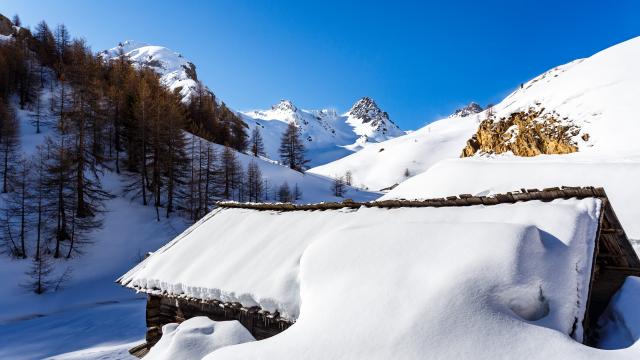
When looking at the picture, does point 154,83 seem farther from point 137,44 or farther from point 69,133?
point 137,44

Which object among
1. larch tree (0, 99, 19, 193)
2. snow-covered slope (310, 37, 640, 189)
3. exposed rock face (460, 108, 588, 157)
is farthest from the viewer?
exposed rock face (460, 108, 588, 157)

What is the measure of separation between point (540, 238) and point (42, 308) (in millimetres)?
25629

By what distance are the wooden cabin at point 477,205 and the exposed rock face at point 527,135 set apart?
2682cm

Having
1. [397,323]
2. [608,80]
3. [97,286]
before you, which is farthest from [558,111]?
[97,286]

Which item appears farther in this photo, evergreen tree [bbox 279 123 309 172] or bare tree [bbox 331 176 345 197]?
evergreen tree [bbox 279 123 309 172]

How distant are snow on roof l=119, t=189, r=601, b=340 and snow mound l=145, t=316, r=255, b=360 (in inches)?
23.1

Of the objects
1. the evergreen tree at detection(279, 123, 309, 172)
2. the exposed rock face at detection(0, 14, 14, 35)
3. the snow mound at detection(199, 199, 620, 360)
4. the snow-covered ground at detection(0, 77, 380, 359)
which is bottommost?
the snow-covered ground at detection(0, 77, 380, 359)

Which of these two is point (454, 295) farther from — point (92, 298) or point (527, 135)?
point (527, 135)

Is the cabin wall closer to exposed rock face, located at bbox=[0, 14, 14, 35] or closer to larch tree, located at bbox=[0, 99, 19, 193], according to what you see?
larch tree, located at bbox=[0, 99, 19, 193]

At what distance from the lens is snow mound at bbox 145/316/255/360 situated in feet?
20.1

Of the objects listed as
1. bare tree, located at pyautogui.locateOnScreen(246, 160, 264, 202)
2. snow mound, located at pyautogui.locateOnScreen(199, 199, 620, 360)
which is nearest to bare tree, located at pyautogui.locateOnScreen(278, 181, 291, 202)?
bare tree, located at pyautogui.locateOnScreen(246, 160, 264, 202)

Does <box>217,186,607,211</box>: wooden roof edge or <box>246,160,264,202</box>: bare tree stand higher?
<box>246,160,264,202</box>: bare tree

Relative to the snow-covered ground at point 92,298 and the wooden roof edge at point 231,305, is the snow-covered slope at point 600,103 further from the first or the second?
the snow-covered ground at point 92,298

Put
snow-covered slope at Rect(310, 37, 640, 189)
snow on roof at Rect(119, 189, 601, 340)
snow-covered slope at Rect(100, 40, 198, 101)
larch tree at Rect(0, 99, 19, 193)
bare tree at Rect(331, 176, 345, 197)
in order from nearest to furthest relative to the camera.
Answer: snow on roof at Rect(119, 189, 601, 340) < snow-covered slope at Rect(310, 37, 640, 189) < larch tree at Rect(0, 99, 19, 193) < bare tree at Rect(331, 176, 345, 197) < snow-covered slope at Rect(100, 40, 198, 101)
